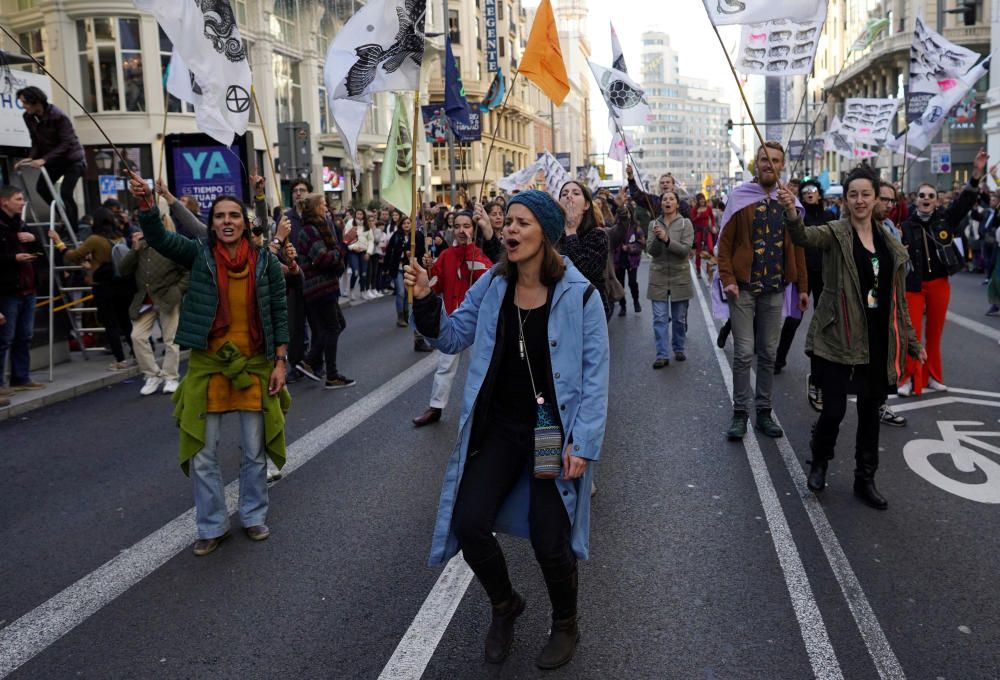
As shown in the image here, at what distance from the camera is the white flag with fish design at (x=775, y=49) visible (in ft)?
25.2

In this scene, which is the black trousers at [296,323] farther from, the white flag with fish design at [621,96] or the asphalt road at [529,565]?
the white flag with fish design at [621,96]

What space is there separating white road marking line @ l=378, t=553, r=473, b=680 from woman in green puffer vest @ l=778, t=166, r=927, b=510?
2.49m

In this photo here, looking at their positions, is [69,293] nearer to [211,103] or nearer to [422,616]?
[211,103]

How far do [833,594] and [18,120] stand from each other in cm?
1527

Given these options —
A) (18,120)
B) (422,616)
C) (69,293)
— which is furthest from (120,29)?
(422,616)

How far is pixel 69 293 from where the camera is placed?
39.9 ft

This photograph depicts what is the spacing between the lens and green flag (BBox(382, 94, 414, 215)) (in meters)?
5.50

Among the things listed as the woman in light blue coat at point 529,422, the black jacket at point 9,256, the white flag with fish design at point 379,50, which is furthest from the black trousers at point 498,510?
the black jacket at point 9,256

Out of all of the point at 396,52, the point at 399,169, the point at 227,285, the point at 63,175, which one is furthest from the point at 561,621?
the point at 63,175

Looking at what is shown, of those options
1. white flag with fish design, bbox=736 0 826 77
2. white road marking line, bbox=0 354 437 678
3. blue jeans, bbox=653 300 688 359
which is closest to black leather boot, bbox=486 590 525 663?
white road marking line, bbox=0 354 437 678

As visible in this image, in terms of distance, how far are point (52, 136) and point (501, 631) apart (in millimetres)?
10368

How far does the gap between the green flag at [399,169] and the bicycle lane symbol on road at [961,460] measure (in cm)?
376

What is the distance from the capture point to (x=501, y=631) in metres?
3.72

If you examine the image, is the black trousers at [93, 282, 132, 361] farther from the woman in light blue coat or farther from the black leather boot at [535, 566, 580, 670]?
the black leather boot at [535, 566, 580, 670]
